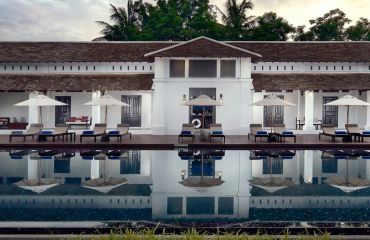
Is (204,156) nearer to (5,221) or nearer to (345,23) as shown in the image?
(5,221)

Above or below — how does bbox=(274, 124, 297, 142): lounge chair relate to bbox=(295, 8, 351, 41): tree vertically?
below

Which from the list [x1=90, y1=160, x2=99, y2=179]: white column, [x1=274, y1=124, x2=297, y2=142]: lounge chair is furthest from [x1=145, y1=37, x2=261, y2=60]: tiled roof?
[x1=90, y1=160, x2=99, y2=179]: white column

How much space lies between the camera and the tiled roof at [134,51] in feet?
89.6

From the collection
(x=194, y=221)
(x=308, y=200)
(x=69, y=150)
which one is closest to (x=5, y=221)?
(x=194, y=221)

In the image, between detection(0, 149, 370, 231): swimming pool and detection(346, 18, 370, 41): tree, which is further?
detection(346, 18, 370, 41): tree

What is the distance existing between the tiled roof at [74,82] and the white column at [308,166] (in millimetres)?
11313

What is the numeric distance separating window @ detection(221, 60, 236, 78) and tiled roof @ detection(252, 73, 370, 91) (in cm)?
190

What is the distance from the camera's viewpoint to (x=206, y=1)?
52750 mm

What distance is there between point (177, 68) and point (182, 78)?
75 cm

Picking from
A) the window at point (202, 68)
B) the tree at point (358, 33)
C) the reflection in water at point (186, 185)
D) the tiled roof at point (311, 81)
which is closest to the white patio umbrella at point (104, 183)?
the reflection in water at point (186, 185)

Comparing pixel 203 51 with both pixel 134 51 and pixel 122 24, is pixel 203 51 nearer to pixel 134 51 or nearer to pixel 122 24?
pixel 134 51

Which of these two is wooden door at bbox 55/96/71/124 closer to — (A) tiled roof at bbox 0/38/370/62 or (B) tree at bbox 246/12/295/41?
(A) tiled roof at bbox 0/38/370/62

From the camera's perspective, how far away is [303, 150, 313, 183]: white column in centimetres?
1257

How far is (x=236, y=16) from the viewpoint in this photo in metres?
50.7
